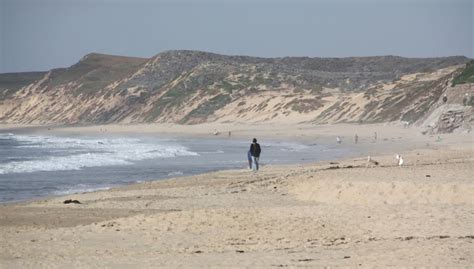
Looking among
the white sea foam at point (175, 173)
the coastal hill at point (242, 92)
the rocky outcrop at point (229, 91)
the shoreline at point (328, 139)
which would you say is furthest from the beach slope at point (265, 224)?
the rocky outcrop at point (229, 91)


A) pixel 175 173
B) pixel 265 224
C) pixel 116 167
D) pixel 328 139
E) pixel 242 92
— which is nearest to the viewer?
pixel 265 224

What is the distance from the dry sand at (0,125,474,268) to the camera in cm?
1076

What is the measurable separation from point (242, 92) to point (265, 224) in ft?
271

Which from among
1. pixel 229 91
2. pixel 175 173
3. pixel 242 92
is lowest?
pixel 175 173

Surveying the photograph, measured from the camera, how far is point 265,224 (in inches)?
539

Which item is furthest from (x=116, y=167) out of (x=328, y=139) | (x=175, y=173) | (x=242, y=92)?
(x=242, y=92)

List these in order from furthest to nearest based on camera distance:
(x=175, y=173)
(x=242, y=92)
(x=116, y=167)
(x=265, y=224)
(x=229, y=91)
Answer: (x=229, y=91) → (x=242, y=92) → (x=116, y=167) → (x=175, y=173) → (x=265, y=224)

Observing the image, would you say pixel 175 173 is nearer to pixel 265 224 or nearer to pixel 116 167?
pixel 116 167

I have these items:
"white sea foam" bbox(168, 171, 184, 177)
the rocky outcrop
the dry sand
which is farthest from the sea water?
the rocky outcrop

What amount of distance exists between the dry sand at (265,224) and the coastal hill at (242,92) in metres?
25.3

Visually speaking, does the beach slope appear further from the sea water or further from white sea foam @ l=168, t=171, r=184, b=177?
white sea foam @ l=168, t=171, r=184, b=177

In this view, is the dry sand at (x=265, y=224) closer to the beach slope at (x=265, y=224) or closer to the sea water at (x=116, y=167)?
the beach slope at (x=265, y=224)

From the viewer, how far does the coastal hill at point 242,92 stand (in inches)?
2464

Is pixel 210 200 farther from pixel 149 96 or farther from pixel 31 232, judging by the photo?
pixel 149 96
